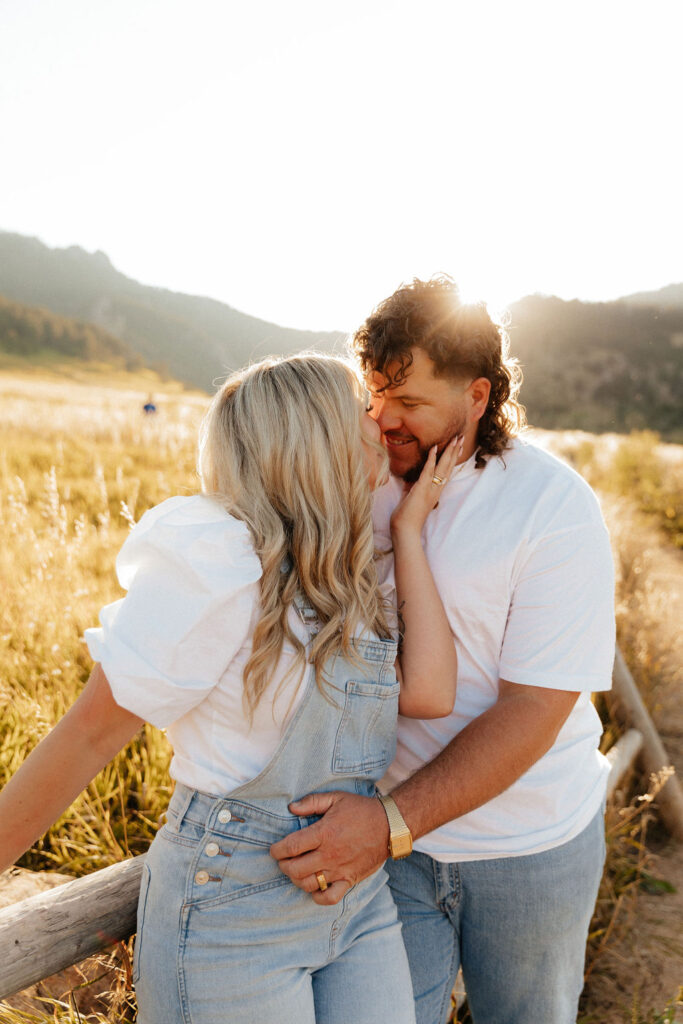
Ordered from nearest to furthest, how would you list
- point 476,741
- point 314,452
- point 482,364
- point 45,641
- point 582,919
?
point 314,452, point 476,741, point 582,919, point 482,364, point 45,641

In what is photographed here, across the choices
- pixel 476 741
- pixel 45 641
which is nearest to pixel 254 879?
pixel 476 741

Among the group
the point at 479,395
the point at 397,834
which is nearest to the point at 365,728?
the point at 397,834

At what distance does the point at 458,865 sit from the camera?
6.73 feet

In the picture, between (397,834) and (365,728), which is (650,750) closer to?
(397,834)

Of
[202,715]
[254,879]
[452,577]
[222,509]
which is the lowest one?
[254,879]

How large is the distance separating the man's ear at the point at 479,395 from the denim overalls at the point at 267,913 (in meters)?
1.06

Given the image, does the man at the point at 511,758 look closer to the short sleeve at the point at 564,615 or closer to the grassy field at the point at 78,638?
the short sleeve at the point at 564,615

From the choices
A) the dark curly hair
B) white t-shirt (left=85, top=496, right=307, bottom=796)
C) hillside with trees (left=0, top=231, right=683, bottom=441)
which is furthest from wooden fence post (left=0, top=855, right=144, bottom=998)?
hillside with trees (left=0, top=231, right=683, bottom=441)

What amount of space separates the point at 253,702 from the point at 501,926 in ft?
3.86

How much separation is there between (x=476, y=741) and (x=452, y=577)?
18.2 inches

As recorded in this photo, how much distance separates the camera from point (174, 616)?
138 cm

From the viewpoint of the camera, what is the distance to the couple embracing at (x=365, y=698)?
1434 millimetres

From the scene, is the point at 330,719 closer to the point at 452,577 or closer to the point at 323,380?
the point at 452,577

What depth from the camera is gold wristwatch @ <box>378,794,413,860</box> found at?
5.66 ft
